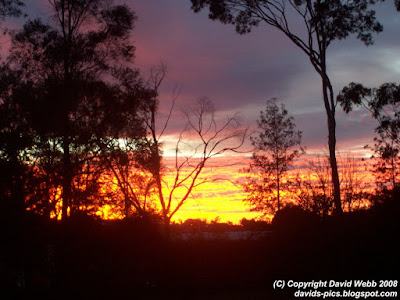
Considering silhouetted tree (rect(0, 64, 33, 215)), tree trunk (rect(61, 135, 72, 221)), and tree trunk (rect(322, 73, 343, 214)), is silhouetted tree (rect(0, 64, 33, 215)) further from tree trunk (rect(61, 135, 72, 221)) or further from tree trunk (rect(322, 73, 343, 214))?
tree trunk (rect(322, 73, 343, 214))

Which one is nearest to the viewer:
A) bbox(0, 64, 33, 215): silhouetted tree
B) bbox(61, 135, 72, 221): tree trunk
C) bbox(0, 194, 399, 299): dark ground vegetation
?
bbox(0, 194, 399, 299): dark ground vegetation

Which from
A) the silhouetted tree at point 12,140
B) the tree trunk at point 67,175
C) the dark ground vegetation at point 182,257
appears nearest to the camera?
the dark ground vegetation at point 182,257

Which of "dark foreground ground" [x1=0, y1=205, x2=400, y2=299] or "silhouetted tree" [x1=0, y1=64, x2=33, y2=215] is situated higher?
→ "silhouetted tree" [x1=0, y1=64, x2=33, y2=215]

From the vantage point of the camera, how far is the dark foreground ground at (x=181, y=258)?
14.5m

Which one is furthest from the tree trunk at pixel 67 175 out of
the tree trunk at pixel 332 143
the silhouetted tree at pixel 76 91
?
the tree trunk at pixel 332 143

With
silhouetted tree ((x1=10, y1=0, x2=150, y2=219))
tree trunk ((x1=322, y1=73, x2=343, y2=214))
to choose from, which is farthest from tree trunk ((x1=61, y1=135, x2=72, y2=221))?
tree trunk ((x1=322, y1=73, x2=343, y2=214))

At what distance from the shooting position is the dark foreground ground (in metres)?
14.5

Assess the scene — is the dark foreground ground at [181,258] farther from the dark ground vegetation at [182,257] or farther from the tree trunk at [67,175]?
the tree trunk at [67,175]

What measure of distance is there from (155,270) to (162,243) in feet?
5.17

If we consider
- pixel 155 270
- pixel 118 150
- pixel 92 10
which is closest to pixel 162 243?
pixel 155 270

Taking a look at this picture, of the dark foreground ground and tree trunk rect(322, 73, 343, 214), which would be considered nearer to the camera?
the dark foreground ground

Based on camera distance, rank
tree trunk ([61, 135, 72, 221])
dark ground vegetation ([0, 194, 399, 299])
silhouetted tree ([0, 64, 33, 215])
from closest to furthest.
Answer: dark ground vegetation ([0, 194, 399, 299]), silhouetted tree ([0, 64, 33, 215]), tree trunk ([61, 135, 72, 221])

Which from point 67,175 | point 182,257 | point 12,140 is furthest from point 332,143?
point 12,140

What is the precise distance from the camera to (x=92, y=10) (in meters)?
24.6
